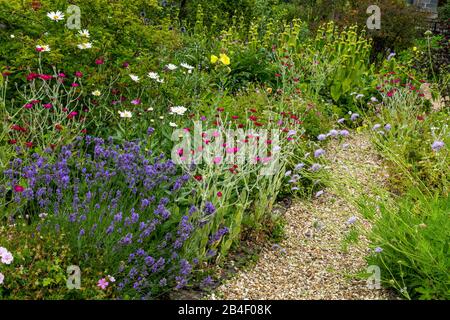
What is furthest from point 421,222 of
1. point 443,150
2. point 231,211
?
point 443,150

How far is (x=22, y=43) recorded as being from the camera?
4.63 meters

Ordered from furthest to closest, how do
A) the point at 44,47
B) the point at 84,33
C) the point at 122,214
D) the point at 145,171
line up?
the point at 84,33 < the point at 44,47 < the point at 145,171 < the point at 122,214

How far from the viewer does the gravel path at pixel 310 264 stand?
140 inches

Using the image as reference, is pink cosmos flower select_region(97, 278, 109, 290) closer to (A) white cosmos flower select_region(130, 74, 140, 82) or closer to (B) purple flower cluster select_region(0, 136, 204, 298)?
Answer: (B) purple flower cluster select_region(0, 136, 204, 298)

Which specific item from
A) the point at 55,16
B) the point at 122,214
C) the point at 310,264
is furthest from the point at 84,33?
→ the point at 310,264

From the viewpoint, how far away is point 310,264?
12.9 feet

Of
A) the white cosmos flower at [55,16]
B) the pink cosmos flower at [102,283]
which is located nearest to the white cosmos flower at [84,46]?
the white cosmos flower at [55,16]

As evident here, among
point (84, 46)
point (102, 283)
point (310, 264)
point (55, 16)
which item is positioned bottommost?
point (310, 264)

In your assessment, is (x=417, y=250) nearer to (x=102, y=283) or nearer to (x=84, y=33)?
(x=102, y=283)

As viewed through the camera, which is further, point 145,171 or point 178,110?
point 178,110

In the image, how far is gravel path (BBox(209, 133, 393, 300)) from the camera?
3564mm

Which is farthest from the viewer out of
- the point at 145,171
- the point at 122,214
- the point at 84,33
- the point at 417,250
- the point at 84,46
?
the point at 84,33

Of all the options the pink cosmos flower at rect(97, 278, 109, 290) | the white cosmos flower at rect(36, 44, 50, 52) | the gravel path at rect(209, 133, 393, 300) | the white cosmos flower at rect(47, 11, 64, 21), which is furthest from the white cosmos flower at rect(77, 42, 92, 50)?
the pink cosmos flower at rect(97, 278, 109, 290)
